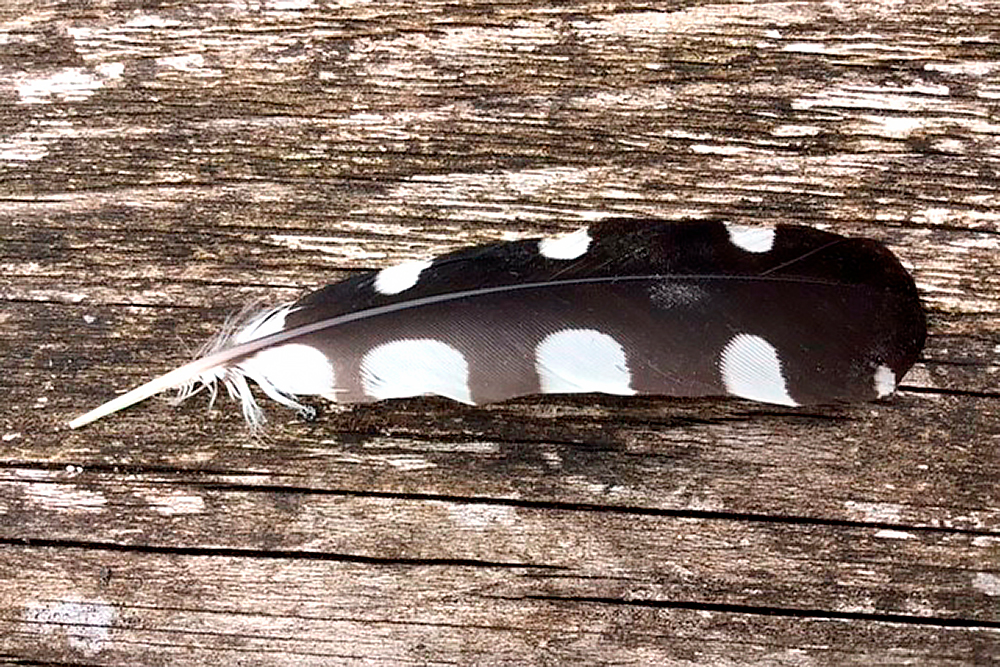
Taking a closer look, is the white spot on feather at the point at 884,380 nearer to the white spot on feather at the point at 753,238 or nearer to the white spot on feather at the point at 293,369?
the white spot on feather at the point at 753,238

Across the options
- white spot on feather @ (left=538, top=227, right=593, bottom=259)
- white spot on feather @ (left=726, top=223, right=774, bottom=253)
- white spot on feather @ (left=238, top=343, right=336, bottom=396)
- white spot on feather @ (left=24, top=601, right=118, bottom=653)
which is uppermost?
white spot on feather @ (left=726, top=223, right=774, bottom=253)

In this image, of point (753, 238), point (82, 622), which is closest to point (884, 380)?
point (753, 238)

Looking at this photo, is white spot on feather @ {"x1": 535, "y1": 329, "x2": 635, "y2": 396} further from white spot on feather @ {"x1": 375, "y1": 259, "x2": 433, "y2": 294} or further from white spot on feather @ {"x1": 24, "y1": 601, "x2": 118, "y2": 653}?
white spot on feather @ {"x1": 24, "y1": 601, "x2": 118, "y2": 653}

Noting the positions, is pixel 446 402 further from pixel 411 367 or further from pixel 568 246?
pixel 568 246

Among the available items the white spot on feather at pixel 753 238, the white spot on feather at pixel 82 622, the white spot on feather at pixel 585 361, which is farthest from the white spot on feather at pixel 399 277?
the white spot on feather at pixel 82 622

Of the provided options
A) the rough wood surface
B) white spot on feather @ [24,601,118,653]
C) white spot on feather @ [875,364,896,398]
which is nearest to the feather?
white spot on feather @ [875,364,896,398]

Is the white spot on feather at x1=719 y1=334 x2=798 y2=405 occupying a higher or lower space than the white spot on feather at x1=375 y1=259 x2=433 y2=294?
higher
